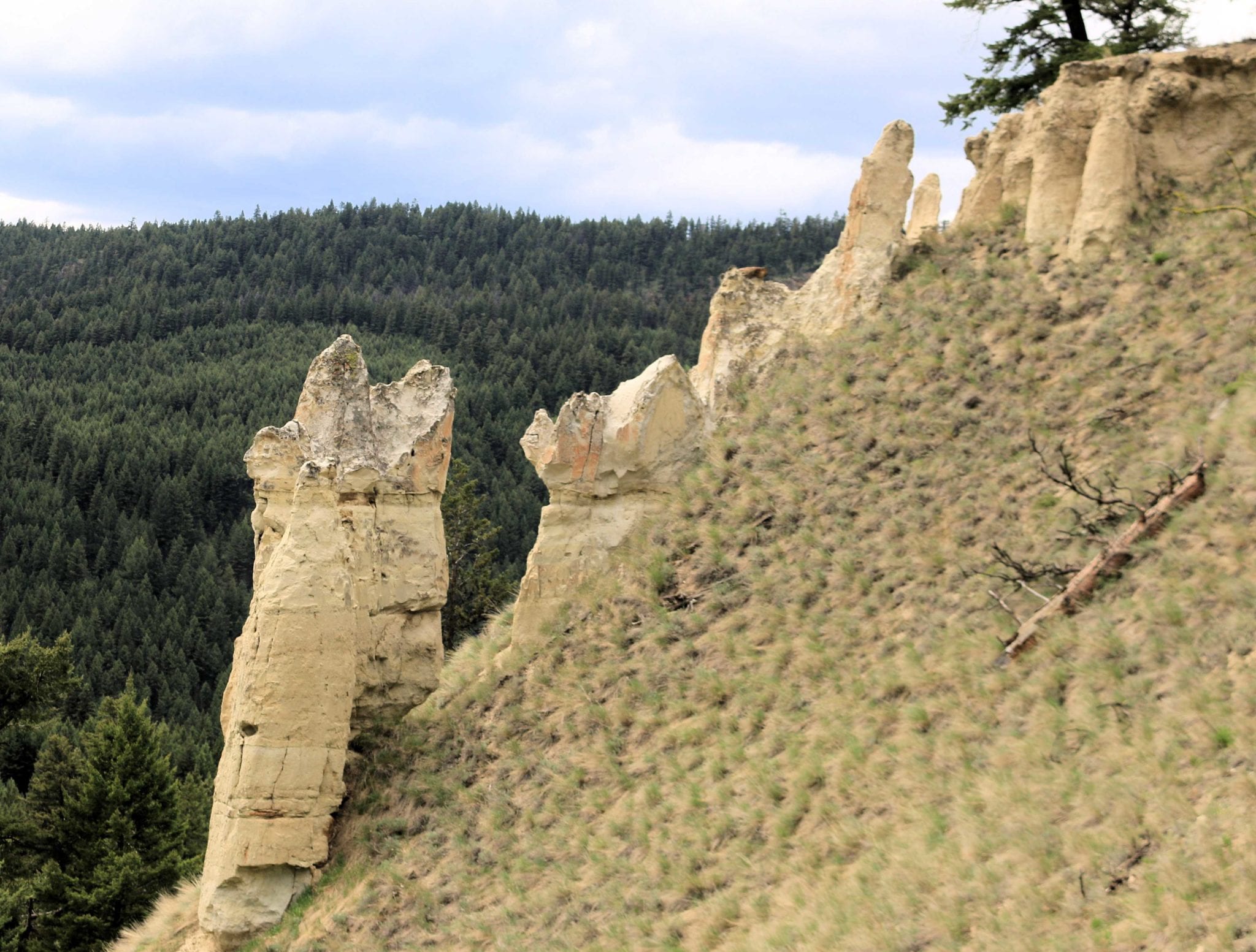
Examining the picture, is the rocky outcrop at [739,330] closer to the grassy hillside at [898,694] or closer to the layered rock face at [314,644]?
the grassy hillside at [898,694]

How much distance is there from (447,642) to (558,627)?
691 inches

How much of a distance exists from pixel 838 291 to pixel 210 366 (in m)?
131

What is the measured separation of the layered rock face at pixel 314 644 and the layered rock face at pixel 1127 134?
1051cm

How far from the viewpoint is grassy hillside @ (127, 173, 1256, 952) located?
32.9ft

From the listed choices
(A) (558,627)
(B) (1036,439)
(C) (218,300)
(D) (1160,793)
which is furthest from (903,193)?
(C) (218,300)

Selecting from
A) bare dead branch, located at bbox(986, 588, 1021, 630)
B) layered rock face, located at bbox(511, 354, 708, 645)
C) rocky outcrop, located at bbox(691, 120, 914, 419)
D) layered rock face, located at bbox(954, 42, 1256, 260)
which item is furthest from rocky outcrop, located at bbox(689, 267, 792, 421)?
bare dead branch, located at bbox(986, 588, 1021, 630)

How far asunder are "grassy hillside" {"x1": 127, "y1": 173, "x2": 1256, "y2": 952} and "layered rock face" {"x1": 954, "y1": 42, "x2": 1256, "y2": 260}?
0.80 m

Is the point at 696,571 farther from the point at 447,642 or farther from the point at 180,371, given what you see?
the point at 180,371

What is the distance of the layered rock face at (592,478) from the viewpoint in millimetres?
20016

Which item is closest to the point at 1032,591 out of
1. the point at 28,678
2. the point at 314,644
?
the point at 314,644

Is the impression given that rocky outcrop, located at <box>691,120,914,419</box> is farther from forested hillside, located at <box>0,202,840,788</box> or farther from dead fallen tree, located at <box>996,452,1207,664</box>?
forested hillside, located at <box>0,202,840,788</box>

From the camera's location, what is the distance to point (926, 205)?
86.0 ft

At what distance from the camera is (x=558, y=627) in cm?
1948

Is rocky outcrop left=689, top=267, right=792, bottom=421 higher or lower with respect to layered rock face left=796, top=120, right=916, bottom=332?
lower
